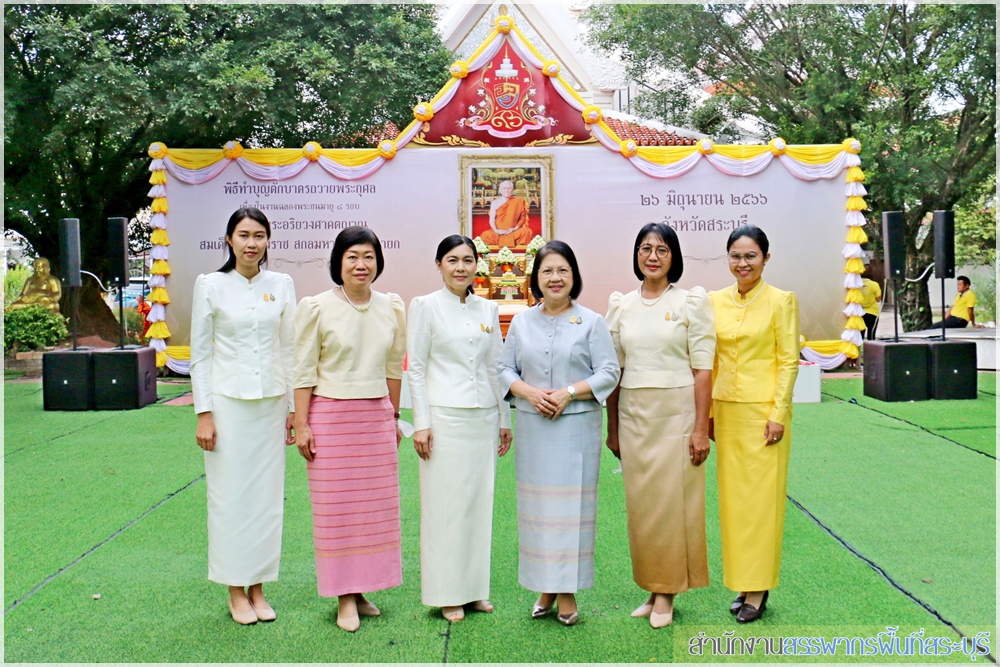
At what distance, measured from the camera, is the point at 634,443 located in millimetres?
3096

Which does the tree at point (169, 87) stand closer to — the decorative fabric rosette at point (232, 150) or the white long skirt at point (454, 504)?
the decorative fabric rosette at point (232, 150)

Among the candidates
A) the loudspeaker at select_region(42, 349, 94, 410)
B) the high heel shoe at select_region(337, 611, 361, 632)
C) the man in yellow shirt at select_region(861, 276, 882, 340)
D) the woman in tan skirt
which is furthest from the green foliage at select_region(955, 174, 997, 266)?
the high heel shoe at select_region(337, 611, 361, 632)

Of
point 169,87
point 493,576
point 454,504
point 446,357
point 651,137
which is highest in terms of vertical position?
point 169,87

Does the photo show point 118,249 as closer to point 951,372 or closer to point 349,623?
point 349,623

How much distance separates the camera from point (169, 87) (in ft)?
30.2

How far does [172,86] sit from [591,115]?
4477mm

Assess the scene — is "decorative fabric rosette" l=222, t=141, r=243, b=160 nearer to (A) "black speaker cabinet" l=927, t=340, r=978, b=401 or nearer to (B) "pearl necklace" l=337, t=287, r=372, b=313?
Answer: (B) "pearl necklace" l=337, t=287, r=372, b=313

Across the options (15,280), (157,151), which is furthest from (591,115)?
(15,280)

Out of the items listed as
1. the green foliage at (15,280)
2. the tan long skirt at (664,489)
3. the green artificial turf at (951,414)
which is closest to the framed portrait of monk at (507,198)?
the green artificial turf at (951,414)

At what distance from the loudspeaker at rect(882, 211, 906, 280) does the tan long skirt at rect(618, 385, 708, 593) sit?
20.6 feet

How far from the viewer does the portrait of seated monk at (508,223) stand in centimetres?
980

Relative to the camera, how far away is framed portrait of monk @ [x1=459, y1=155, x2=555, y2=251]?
384 inches

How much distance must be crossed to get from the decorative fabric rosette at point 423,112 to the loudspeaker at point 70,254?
362 centimetres

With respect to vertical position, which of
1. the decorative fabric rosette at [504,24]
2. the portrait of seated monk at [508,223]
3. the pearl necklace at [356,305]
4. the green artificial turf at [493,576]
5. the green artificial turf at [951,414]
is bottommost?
the green artificial turf at [493,576]
